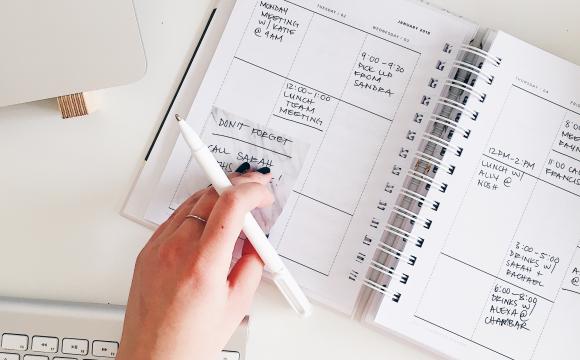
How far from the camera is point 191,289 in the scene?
2.00 feet

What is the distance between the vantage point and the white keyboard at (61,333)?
699 mm

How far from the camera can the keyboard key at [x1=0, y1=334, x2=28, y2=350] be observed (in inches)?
27.5

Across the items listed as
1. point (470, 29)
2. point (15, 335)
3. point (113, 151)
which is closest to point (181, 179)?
point (113, 151)

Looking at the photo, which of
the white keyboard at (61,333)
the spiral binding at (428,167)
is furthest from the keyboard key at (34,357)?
the spiral binding at (428,167)

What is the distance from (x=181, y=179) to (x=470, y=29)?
326mm

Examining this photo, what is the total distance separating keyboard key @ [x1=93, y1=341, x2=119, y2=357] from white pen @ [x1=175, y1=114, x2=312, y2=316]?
170 mm

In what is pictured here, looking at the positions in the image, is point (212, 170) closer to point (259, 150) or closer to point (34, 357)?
point (259, 150)

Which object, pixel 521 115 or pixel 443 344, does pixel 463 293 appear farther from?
pixel 521 115

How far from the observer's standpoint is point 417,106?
0.72 m

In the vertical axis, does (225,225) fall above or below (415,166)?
below

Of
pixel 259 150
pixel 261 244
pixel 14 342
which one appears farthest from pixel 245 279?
pixel 14 342

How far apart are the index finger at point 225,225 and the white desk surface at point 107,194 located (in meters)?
0.13

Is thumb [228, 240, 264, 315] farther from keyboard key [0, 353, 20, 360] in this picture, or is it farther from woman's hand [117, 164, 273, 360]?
keyboard key [0, 353, 20, 360]

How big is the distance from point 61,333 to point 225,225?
0.22 metres
